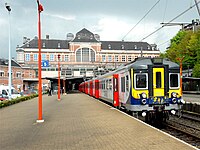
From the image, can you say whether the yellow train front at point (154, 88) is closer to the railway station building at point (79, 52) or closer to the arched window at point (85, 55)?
the railway station building at point (79, 52)

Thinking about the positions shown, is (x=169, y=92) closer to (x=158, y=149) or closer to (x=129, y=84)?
(x=129, y=84)

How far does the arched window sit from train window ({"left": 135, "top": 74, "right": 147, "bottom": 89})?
9478 centimetres

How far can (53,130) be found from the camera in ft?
40.4

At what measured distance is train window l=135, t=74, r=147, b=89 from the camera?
584 inches

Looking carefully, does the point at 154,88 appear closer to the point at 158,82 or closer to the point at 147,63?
the point at 158,82

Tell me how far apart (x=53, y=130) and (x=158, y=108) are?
5198mm

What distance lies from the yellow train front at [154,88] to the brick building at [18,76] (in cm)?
6337

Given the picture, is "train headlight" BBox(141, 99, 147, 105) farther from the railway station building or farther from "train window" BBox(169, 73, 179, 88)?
the railway station building

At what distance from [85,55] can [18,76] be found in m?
33.5

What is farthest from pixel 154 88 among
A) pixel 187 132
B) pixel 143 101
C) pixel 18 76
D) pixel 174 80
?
pixel 18 76

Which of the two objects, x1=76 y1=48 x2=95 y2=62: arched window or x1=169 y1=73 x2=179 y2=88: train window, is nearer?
x1=169 y1=73 x2=179 y2=88: train window

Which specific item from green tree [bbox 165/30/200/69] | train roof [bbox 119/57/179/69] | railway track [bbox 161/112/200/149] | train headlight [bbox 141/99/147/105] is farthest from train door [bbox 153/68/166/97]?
green tree [bbox 165/30/200/69]

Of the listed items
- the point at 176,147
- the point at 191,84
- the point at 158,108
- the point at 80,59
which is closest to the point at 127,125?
the point at 158,108

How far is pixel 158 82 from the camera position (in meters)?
14.9
